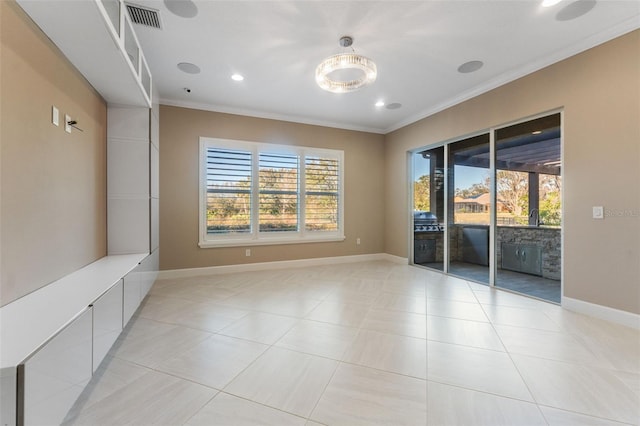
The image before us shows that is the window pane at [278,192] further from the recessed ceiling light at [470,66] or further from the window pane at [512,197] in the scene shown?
the window pane at [512,197]

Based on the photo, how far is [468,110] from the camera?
14.4 ft

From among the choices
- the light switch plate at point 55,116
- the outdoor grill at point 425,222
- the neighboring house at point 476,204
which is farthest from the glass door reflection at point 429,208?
the light switch plate at point 55,116

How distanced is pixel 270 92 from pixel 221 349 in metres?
3.66

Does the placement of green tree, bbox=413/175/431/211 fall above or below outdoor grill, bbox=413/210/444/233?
above

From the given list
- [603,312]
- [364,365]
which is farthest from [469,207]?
[364,365]

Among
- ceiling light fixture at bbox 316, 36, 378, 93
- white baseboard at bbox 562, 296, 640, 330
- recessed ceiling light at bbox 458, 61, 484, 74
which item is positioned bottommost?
white baseboard at bbox 562, 296, 640, 330

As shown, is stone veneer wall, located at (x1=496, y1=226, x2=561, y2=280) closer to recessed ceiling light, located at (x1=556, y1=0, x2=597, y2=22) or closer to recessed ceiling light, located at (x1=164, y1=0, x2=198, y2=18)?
recessed ceiling light, located at (x1=556, y1=0, x2=597, y2=22)

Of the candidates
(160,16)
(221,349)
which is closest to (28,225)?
(221,349)

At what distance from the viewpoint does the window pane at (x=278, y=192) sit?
205 inches

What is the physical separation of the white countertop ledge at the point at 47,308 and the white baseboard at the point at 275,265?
2.07 meters

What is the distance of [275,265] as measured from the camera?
5.28 m

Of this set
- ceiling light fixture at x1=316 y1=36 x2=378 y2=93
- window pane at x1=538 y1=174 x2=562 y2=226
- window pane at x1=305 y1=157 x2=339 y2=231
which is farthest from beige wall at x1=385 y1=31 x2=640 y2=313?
window pane at x1=305 y1=157 x2=339 y2=231

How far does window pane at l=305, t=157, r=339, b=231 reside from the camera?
18.4 feet

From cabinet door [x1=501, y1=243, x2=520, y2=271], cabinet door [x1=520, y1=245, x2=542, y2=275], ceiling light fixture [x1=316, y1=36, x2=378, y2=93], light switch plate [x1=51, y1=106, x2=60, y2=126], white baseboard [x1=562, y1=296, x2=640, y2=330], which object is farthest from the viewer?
cabinet door [x1=501, y1=243, x2=520, y2=271]
